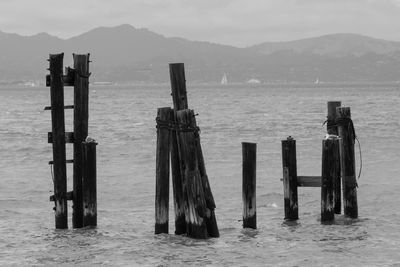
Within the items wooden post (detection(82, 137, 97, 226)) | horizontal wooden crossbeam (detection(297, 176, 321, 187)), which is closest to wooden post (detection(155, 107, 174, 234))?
wooden post (detection(82, 137, 97, 226))

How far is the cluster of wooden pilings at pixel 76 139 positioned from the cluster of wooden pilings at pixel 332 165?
11.9 ft

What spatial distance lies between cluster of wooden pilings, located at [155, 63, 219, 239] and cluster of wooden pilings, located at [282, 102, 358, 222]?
2.06 m

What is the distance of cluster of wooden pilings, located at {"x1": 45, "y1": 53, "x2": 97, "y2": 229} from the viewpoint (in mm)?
13478

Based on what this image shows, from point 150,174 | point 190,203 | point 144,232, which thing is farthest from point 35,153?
point 190,203

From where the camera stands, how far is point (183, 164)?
12.8 m

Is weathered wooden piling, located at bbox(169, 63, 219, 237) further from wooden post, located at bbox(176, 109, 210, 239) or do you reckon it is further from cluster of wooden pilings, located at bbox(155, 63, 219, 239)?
wooden post, located at bbox(176, 109, 210, 239)

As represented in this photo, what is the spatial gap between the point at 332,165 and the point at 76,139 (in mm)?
4648

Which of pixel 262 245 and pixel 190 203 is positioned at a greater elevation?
pixel 190 203

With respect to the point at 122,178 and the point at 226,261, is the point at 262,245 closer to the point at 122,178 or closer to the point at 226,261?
the point at 226,261

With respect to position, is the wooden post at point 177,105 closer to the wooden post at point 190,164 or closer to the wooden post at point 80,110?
the wooden post at point 190,164

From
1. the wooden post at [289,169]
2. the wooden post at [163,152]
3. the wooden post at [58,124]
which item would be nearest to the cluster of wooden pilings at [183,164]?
the wooden post at [163,152]

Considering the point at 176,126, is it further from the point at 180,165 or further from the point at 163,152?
the point at 180,165

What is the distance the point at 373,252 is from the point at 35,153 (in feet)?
81.8

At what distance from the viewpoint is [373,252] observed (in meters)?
13.0
